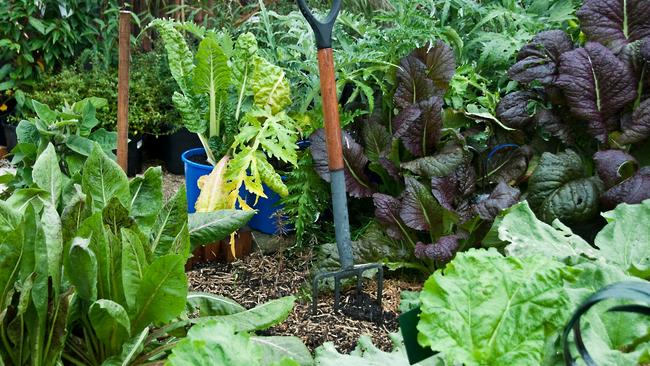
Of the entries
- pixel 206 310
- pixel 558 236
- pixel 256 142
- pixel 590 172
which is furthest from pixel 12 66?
pixel 558 236

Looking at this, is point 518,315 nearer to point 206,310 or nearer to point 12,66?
point 206,310

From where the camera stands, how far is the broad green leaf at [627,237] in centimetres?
135

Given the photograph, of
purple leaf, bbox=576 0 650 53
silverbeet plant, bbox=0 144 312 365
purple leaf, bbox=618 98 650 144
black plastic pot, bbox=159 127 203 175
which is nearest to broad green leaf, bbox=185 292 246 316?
silverbeet plant, bbox=0 144 312 365

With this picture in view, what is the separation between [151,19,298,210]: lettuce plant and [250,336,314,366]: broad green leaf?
3.09 ft

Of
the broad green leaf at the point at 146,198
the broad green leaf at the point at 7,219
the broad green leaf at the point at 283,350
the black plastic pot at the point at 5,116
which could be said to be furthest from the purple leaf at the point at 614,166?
the black plastic pot at the point at 5,116

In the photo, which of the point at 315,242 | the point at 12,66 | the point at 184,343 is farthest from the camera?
the point at 12,66

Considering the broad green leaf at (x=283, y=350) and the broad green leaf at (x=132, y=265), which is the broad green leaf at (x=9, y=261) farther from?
the broad green leaf at (x=283, y=350)

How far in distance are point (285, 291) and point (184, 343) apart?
169 centimetres

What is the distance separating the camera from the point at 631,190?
2301 mm

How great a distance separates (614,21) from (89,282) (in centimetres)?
223

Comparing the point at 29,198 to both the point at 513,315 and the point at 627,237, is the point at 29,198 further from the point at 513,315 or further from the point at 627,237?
the point at 627,237

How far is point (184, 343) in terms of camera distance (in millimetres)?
939

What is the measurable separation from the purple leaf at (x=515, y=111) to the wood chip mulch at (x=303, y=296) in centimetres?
75

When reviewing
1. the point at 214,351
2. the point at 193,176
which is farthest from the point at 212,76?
the point at 214,351
